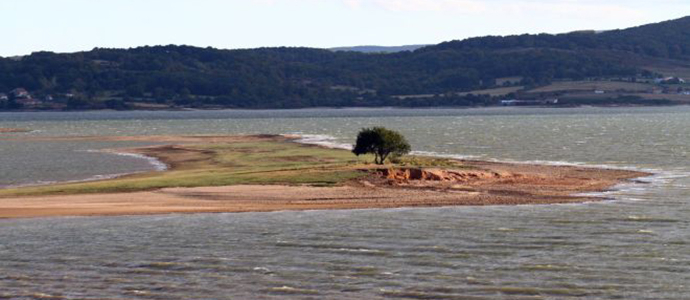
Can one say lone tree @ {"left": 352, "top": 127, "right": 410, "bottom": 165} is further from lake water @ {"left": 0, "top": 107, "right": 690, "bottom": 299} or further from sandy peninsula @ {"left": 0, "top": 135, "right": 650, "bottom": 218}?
lake water @ {"left": 0, "top": 107, "right": 690, "bottom": 299}

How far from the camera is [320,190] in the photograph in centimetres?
4797

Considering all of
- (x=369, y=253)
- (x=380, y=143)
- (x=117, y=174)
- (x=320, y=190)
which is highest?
(x=380, y=143)

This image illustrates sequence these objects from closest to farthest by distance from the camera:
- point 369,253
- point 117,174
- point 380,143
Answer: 1. point 369,253
2. point 380,143
3. point 117,174

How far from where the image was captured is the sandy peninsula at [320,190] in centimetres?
4331

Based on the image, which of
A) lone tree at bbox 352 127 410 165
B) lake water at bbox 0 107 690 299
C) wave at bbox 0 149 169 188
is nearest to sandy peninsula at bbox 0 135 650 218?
lone tree at bbox 352 127 410 165

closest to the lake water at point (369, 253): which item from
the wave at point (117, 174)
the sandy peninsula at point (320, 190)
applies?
the sandy peninsula at point (320, 190)

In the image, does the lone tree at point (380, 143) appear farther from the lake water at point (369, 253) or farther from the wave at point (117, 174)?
the wave at point (117, 174)

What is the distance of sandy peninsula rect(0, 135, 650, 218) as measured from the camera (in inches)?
1705

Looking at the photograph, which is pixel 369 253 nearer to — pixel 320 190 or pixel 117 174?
pixel 320 190

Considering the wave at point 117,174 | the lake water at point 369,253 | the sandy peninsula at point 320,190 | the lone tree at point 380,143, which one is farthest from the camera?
the wave at point 117,174

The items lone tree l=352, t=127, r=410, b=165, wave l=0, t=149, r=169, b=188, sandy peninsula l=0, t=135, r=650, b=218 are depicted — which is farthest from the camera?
wave l=0, t=149, r=169, b=188

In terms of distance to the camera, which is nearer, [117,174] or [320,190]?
[320,190]

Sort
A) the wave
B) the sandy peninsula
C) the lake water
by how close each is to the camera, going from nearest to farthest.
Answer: the lake water
the sandy peninsula
the wave

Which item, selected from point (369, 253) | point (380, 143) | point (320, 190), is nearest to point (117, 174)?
point (380, 143)
